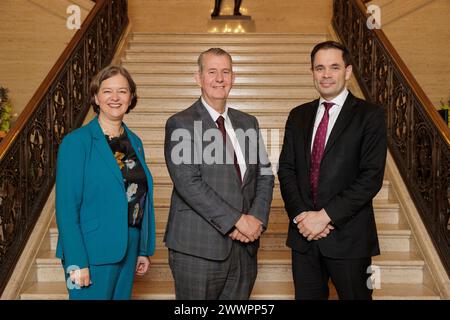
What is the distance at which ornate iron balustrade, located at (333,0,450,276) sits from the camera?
442cm

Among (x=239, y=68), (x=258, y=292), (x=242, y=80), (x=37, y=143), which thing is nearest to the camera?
(x=258, y=292)

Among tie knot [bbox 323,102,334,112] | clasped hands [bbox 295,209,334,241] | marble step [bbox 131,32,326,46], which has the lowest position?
clasped hands [bbox 295,209,334,241]

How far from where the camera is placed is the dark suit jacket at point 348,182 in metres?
3.00

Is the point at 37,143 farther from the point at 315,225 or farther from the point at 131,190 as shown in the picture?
Answer: the point at 315,225

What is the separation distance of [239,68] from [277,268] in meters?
4.02

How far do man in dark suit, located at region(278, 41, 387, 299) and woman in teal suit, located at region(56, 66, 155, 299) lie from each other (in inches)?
33.3

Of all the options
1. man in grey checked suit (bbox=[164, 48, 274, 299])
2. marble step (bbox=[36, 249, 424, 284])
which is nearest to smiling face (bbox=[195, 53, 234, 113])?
man in grey checked suit (bbox=[164, 48, 274, 299])

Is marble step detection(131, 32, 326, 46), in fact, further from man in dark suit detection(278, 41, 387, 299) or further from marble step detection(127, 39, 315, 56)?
man in dark suit detection(278, 41, 387, 299)

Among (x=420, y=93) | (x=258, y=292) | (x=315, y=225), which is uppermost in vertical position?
(x=420, y=93)

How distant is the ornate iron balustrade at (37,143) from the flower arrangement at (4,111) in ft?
6.76

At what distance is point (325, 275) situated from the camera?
3.15 metres

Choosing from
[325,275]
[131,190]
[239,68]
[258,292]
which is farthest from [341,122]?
[239,68]

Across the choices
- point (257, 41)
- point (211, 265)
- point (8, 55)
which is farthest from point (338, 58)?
point (8, 55)

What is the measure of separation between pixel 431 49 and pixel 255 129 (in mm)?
6681
